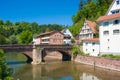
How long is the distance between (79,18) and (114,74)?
73.9 metres

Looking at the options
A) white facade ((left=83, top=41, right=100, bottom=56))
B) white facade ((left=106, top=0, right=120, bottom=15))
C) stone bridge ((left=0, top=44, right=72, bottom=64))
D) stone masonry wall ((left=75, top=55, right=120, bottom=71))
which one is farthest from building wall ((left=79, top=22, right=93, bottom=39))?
white facade ((left=106, top=0, right=120, bottom=15))

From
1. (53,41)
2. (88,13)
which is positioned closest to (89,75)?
(53,41)

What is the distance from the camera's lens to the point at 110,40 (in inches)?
2265

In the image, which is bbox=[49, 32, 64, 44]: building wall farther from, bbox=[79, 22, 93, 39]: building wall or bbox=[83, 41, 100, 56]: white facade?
bbox=[83, 41, 100, 56]: white facade

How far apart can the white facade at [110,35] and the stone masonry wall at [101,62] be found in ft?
11.5

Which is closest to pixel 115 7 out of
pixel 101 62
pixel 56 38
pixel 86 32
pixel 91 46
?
pixel 101 62

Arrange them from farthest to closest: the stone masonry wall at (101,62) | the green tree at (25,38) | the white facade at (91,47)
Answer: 1. the green tree at (25,38)
2. the white facade at (91,47)
3. the stone masonry wall at (101,62)

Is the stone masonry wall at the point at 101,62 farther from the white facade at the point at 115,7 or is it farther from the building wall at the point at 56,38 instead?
the building wall at the point at 56,38

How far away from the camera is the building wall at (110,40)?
55.6m

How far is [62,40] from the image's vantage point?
104m

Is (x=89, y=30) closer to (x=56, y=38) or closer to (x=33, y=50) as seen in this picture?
(x=33, y=50)

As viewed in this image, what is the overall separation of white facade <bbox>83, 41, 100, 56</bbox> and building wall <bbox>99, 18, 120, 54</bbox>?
3.72m

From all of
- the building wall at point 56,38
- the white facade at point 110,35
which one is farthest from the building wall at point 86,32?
the white facade at point 110,35

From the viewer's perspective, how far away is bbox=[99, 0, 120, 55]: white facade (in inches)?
2183
